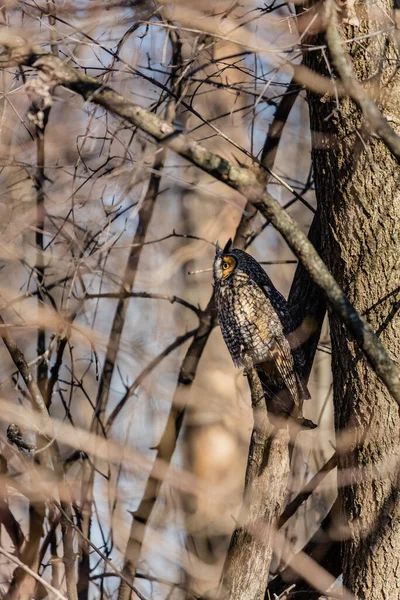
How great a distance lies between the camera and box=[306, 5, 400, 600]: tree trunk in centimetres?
242

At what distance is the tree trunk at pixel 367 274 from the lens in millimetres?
2416

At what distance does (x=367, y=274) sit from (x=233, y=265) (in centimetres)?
119

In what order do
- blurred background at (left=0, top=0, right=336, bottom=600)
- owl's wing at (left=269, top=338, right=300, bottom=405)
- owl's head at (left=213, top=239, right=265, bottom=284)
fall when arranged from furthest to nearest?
owl's head at (left=213, top=239, right=265, bottom=284)
owl's wing at (left=269, top=338, right=300, bottom=405)
blurred background at (left=0, top=0, right=336, bottom=600)

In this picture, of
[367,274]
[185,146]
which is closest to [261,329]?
[367,274]

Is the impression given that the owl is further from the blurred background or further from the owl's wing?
the blurred background

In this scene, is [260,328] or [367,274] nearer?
[367,274]

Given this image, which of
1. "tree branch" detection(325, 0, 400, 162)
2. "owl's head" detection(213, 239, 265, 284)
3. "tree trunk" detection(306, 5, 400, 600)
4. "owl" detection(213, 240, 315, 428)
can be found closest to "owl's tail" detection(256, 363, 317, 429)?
"owl" detection(213, 240, 315, 428)

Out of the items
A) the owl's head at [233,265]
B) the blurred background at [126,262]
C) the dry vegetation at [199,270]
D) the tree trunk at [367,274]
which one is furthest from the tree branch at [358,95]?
the owl's head at [233,265]

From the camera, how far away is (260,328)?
3.34 m

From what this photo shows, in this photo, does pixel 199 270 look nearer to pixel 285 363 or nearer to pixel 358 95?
pixel 285 363

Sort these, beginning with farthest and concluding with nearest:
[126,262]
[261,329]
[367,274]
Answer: [126,262], [261,329], [367,274]

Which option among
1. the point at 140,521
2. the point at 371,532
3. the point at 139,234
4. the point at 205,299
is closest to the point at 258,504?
the point at 371,532

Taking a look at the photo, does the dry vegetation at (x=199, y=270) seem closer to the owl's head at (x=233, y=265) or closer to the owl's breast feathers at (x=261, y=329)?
the owl's breast feathers at (x=261, y=329)

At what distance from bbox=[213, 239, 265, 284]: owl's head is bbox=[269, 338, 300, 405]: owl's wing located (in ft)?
1.41
